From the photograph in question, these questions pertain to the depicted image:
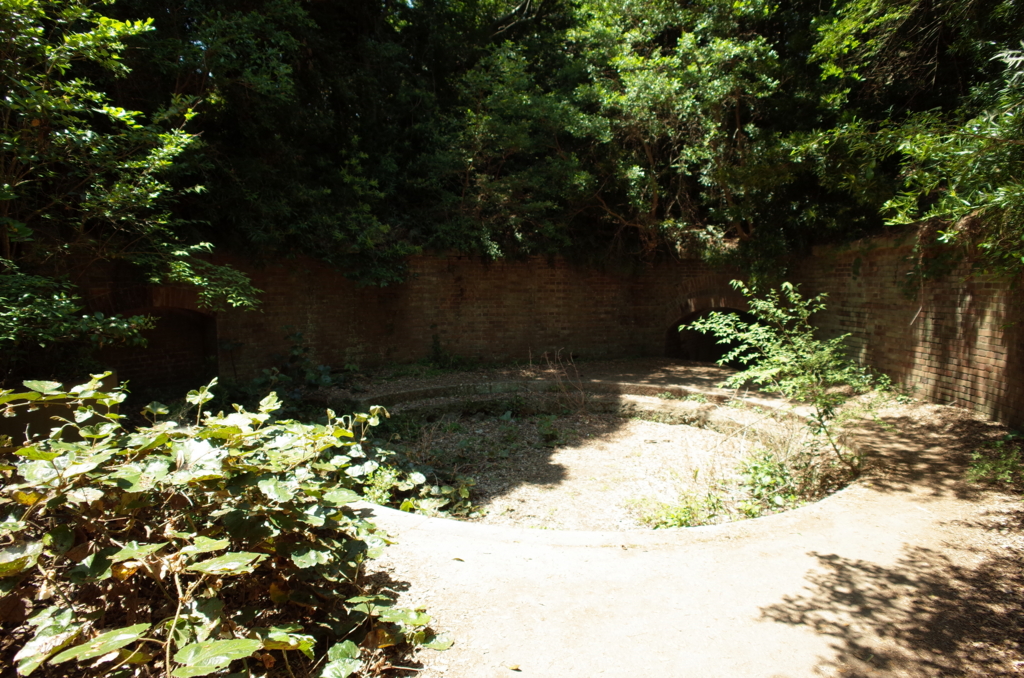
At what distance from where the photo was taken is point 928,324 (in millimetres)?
6457

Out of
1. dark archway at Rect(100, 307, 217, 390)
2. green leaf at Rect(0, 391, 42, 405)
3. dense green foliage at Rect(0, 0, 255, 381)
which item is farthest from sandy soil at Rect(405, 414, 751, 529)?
dark archway at Rect(100, 307, 217, 390)

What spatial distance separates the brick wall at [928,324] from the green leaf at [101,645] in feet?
22.0

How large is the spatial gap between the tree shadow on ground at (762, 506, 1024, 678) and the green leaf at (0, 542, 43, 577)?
303cm

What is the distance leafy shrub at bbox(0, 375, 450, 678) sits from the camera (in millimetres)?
1810

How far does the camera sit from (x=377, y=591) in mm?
2688

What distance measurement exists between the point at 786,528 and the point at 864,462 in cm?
172

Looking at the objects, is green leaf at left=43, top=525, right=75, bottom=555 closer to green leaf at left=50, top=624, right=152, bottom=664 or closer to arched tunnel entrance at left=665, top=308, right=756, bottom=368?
green leaf at left=50, top=624, right=152, bottom=664

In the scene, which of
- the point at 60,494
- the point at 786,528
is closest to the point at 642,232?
the point at 786,528

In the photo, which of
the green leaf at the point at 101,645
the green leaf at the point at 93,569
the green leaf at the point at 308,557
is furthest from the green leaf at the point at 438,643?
the green leaf at the point at 93,569

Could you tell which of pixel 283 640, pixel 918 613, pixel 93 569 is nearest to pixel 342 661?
pixel 283 640

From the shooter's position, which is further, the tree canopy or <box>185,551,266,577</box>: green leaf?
the tree canopy

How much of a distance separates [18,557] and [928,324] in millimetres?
8070

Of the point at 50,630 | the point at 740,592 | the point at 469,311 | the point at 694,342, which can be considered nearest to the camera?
the point at 50,630

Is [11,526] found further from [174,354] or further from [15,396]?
[174,354]
